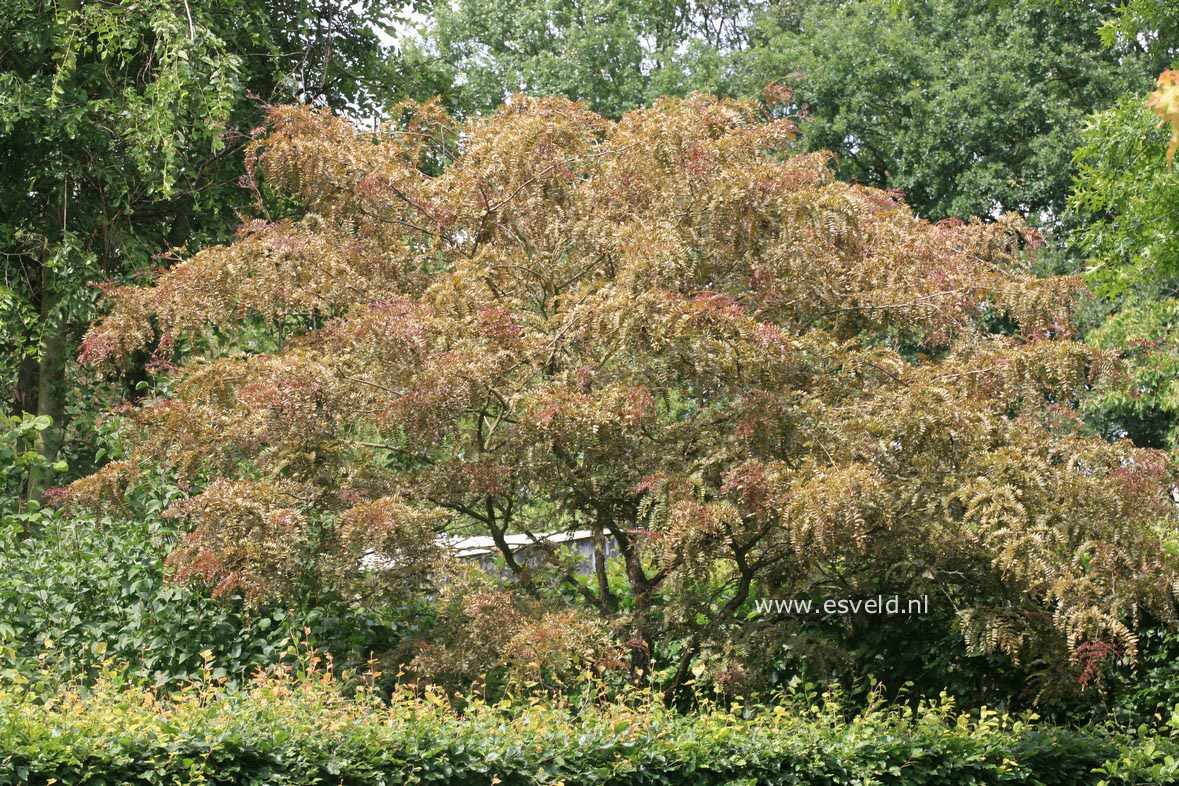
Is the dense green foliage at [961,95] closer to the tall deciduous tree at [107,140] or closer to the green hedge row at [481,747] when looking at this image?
the tall deciduous tree at [107,140]

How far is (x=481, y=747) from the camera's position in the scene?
439cm

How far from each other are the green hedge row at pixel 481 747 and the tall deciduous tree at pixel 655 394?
0.60 metres

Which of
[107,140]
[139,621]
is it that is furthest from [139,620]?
[107,140]

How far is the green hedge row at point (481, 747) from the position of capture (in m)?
3.93

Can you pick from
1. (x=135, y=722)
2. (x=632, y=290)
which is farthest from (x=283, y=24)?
(x=135, y=722)

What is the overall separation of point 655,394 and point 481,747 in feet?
7.58

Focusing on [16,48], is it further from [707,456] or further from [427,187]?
[707,456]

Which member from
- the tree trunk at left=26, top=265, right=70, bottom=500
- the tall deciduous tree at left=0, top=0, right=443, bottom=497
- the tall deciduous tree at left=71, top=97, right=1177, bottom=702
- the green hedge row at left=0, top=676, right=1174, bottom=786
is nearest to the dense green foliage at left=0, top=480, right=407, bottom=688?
the tall deciduous tree at left=71, top=97, right=1177, bottom=702

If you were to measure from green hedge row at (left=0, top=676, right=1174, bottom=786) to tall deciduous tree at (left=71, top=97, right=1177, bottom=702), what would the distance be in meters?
0.60

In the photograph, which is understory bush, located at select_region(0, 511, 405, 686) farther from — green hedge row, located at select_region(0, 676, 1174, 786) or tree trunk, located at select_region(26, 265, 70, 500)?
tree trunk, located at select_region(26, 265, 70, 500)

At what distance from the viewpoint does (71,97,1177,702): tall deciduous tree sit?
5605 mm

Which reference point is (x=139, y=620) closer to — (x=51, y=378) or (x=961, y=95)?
(x=51, y=378)

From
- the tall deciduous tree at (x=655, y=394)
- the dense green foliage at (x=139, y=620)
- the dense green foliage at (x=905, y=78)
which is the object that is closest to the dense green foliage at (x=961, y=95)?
the dense green foliage at (x=905, y=78)

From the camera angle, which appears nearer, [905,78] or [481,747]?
[481,747]
